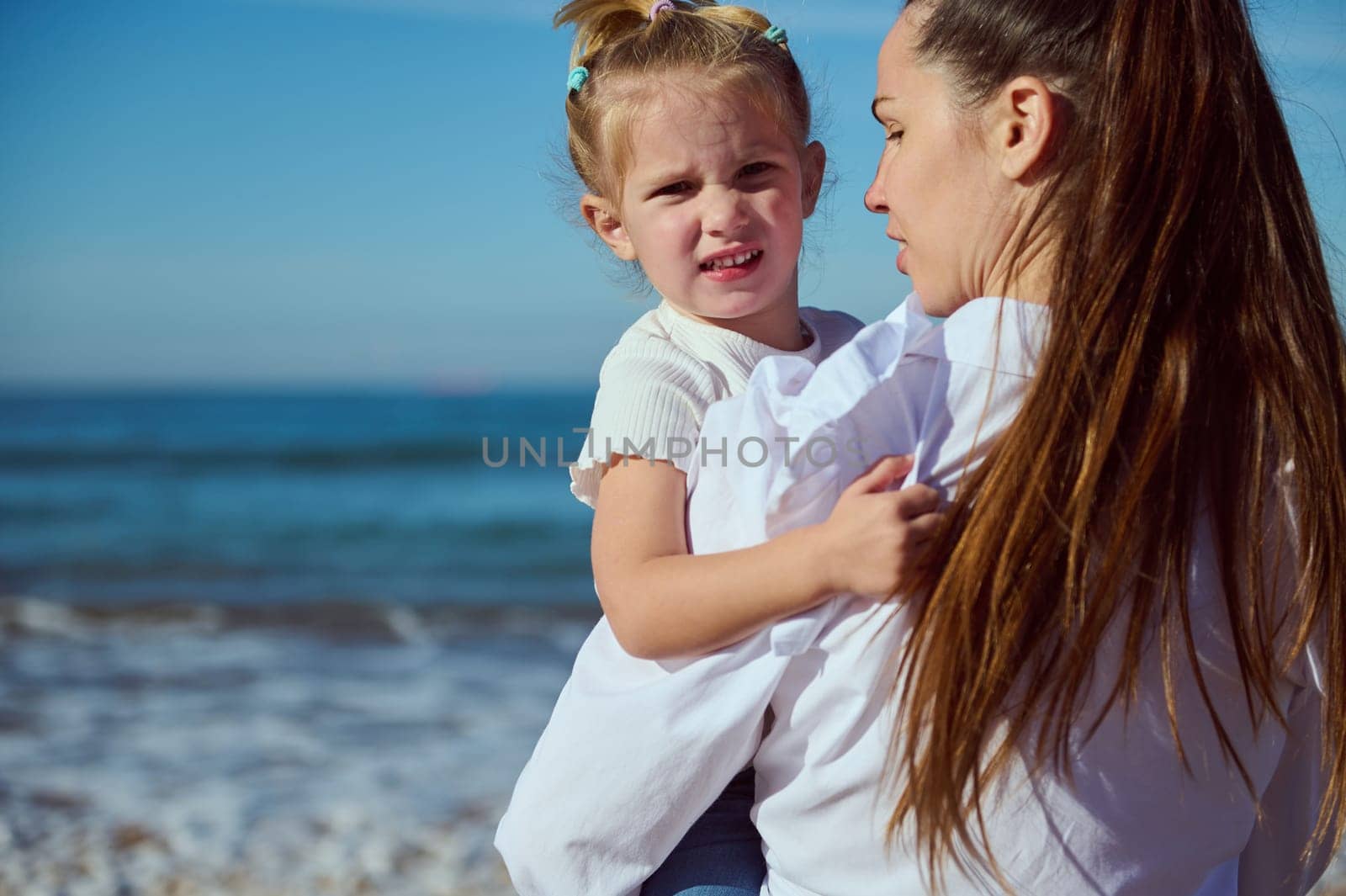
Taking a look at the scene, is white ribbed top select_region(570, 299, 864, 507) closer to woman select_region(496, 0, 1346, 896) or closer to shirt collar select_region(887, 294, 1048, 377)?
woman select_region(496, 0, 1346, 896)

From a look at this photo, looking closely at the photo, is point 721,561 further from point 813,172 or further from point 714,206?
point 813,172

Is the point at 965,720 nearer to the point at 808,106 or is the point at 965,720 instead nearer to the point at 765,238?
the point at 765,238

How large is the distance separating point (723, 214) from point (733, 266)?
Answer: 0.08m

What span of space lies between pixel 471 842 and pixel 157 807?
1427 millimetres

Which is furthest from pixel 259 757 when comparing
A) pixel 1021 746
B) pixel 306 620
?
pixel 1021 746

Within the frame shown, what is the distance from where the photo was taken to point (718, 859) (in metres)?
1.58

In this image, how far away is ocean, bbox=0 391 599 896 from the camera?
4711 mm

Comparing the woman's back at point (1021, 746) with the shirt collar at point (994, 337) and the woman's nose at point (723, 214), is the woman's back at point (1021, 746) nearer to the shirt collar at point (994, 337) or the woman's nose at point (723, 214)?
the shirt collar at point (994, 337)

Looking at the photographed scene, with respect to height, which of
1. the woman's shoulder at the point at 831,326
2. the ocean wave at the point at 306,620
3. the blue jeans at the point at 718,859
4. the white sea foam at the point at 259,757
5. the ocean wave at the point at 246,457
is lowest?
the ocean wave at the point at 246,457

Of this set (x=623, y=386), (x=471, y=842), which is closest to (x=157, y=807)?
(x=471, y=842)

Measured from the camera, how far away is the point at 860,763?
1.36 m

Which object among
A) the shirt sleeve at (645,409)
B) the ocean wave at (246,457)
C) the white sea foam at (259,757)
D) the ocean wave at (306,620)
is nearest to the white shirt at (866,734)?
the shirt sleeve at (645,409)

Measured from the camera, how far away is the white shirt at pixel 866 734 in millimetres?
1322

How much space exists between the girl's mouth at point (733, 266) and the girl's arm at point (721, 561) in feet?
1.30
